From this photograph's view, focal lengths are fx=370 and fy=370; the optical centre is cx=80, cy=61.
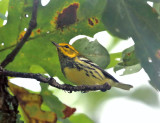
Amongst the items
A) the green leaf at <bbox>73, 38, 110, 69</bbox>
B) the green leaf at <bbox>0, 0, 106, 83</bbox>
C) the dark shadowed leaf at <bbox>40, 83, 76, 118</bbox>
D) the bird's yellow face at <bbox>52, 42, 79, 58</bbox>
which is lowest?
the dark shadowed leaf at <bbox>40, 83, 76, 118</bbox>

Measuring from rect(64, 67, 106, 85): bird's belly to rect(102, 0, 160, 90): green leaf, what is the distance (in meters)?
0.53

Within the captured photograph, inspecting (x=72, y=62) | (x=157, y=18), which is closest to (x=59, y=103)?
(x=72, y=62)

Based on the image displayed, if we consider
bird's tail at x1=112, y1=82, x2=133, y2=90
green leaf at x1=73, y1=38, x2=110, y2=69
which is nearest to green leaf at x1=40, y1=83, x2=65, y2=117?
green leaf at x1=73, y1=38, x2=110, y2=69

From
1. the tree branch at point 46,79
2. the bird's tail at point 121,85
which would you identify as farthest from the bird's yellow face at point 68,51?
the tree branch at point 46,79

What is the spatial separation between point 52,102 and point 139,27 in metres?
0.53

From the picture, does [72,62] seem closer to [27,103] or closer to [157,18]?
[27,103]

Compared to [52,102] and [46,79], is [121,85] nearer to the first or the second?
[52,102]

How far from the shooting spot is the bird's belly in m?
1.59

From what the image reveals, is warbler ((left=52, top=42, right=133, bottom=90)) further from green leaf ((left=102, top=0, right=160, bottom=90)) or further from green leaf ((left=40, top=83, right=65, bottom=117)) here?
green leaf ((left=102, top=0, right=160, bottom=90))

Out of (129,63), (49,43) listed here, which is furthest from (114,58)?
(49,43)

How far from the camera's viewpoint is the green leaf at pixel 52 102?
1450mm

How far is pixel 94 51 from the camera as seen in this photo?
1447 mm

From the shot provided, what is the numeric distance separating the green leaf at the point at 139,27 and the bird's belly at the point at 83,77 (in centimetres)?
53

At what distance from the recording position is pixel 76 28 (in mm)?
1450
